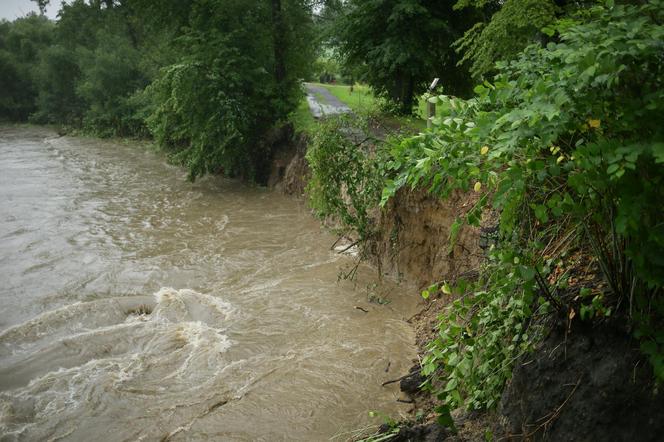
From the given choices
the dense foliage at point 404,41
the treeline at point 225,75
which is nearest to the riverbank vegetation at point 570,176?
the dense foliage at point 404,41

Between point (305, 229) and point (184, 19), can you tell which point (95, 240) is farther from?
point (184, 19)

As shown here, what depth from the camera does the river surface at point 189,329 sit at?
562cm

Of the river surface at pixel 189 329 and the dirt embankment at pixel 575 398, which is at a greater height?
the dirt embankment at pixel 575 398

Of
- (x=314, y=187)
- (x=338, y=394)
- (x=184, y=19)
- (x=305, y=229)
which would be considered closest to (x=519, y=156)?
(x=338, y=394)

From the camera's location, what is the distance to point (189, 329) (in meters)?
7.64

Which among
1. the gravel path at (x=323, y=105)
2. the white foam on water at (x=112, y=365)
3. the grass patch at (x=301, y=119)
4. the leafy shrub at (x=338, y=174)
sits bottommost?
the white foam on water at (x=112, y=365)

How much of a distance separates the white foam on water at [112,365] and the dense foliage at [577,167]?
3.72 meters

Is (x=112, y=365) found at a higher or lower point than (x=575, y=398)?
lower

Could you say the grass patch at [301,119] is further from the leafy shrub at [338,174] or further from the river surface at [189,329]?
the leafy shrub at [338,174]

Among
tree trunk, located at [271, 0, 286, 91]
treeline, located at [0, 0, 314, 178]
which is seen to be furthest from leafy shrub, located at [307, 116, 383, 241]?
tree trunk, located at [271, 0, 286, 91]

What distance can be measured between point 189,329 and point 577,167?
6.29 meters

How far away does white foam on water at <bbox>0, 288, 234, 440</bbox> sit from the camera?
5.71 metres

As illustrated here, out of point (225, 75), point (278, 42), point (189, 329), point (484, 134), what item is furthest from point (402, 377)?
point (278, 42)

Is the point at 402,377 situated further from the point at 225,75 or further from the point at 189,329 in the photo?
the point at 225,75
